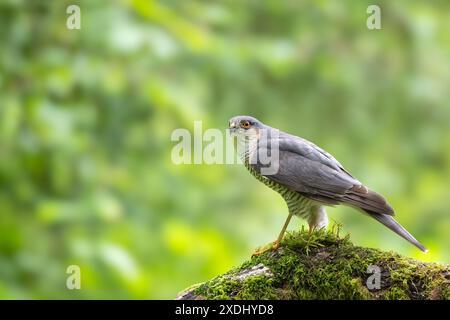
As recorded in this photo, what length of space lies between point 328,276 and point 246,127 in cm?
109

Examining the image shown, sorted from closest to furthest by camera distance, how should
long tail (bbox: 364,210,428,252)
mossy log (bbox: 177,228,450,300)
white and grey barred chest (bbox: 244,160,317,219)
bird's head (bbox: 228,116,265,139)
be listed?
mossy log (bbox: 177,228,450,300) → long tail (bbox: 364,210,428,252) → white and grey barred chest (bbox: 244,160,317,219) → bird's head (bbox: 228,116,265,139)

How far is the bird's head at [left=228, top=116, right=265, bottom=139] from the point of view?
13.2 ft

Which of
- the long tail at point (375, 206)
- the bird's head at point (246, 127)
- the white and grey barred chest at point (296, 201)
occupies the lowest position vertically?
the long tail at point (375, 206)

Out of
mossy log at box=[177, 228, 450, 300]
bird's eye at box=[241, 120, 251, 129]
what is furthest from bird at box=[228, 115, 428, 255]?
mossy log at box=[177, 228, 450, 300]

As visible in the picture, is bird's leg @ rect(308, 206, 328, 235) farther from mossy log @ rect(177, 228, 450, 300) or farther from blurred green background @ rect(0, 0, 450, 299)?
blurred green background @ rect(0, 0, 450, 299)

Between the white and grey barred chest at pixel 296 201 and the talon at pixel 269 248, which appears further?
the white and grey barred chest at pixel 296 201

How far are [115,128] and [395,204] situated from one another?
307 centimetres

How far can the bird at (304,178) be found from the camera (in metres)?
3.48

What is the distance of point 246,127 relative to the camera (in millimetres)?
4035

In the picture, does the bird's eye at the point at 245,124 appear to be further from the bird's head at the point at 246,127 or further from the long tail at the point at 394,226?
the long tail at the point at 394,226

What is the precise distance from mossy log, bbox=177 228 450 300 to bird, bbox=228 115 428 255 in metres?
0.14

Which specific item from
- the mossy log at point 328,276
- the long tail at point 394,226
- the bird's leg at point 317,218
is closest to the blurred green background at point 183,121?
the bird's leg at point 317,218

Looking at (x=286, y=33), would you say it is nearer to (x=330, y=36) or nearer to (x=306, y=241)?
(x=330, y=36)

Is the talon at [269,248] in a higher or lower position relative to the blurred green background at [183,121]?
lower
